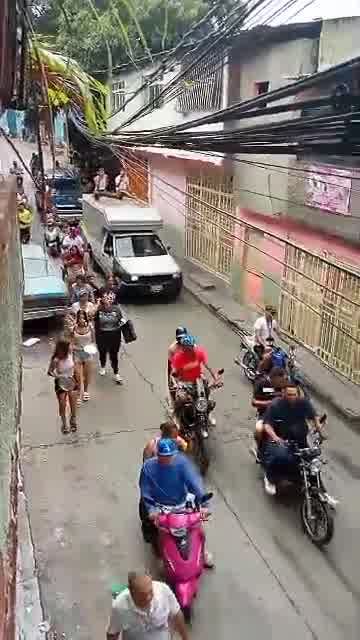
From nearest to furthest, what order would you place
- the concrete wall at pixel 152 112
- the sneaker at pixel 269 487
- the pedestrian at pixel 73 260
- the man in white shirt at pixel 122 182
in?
the sneaker at pixel 269 487 → the pedestrian at pixel 73 260 → the concrete wall at pixel 152 112 → the man in white shirt at pixel 122 182

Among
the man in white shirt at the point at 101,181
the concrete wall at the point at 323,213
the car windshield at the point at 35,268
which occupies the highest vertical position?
the concrete wall at the point at 323,213

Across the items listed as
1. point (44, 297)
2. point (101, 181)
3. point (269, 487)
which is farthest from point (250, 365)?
point (101, 181)

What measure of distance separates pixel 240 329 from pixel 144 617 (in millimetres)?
9238

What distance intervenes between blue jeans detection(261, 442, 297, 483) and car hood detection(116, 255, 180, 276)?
333 inches

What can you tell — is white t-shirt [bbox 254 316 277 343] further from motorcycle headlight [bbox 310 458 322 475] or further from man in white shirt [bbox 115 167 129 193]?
man in white shirt [bbox 115 167 129 193]

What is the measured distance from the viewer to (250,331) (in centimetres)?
1292

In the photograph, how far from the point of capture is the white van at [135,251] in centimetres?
1512

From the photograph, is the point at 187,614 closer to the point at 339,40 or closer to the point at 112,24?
the point at 112,24

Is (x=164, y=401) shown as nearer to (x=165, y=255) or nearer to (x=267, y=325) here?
(x=267, y=325)

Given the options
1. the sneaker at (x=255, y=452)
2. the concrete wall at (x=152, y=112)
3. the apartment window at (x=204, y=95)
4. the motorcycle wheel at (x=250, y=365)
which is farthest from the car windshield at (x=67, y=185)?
the sneaker at (x=255, y=452)

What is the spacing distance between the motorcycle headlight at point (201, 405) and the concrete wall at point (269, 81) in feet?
12.7

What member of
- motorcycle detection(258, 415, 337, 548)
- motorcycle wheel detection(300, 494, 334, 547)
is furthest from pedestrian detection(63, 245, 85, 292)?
motorcycle wheel detection(300, 494, 334, 547)

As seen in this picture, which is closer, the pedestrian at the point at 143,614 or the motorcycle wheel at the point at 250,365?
the pedestrian at the point at 143,614

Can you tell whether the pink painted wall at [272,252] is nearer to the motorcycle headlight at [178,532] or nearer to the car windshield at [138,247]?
the car windshield at [138,247]
